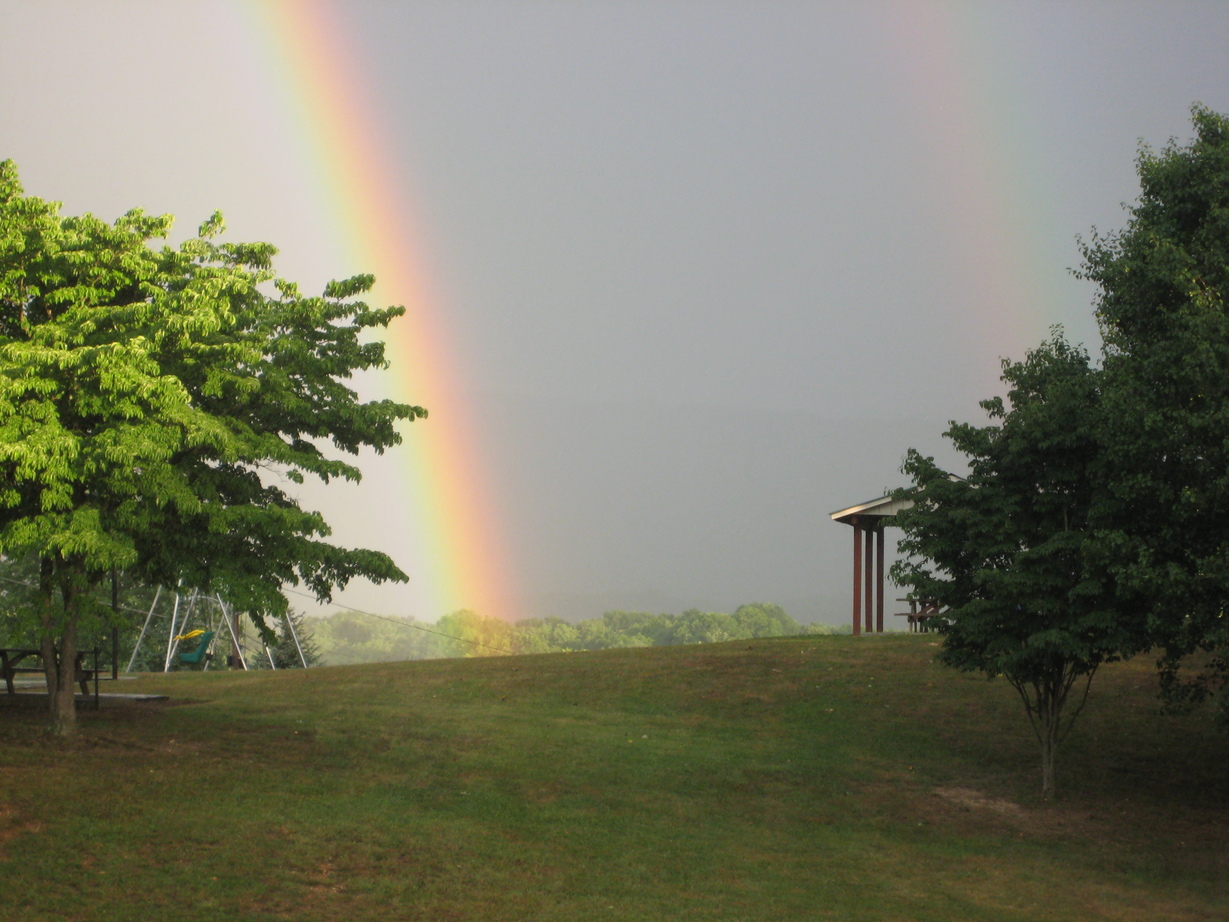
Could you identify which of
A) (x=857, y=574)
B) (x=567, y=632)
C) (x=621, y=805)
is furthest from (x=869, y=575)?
(x=567, y=632)

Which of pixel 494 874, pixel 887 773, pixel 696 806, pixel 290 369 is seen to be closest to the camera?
pixel 494 874

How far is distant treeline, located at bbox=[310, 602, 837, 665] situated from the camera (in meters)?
117

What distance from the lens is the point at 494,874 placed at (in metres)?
12.2

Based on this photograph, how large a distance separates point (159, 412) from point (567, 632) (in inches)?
4392

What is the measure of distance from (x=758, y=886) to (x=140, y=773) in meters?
8.46

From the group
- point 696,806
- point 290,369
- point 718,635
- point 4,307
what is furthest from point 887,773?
point 718,635

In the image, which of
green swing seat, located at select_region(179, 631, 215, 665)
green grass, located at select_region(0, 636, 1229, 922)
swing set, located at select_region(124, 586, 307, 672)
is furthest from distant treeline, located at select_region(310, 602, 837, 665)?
green grass, located at select_region(0, 636, 1229, 922)

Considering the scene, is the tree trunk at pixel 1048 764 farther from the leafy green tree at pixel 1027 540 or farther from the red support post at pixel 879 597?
the red support post at pixel 879 597

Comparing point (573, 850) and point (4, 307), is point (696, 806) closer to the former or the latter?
point (573, 850)

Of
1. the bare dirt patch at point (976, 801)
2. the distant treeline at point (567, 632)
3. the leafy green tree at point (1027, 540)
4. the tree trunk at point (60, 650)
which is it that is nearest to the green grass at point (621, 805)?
the bare dirt patch at point (976, 801)

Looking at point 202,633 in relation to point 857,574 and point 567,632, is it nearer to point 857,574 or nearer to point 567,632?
point 857,574

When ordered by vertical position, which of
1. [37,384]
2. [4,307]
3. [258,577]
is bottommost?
[258,577]

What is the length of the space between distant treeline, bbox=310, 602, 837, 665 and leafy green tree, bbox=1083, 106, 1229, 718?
92.0 metres

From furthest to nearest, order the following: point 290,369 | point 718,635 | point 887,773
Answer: point 718,635, point 887,773, point 290,369
